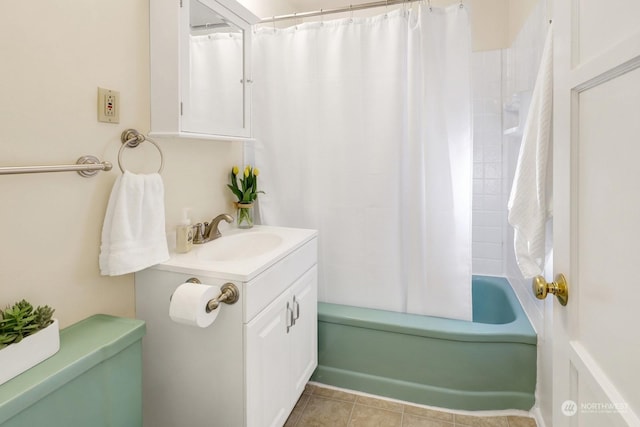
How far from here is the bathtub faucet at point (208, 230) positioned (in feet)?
5.40

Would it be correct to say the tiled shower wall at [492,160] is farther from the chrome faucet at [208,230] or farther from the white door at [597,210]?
the chrome faucet at [208,230]

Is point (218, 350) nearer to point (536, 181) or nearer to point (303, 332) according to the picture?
point (303, 332)

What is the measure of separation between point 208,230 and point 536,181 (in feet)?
4.57

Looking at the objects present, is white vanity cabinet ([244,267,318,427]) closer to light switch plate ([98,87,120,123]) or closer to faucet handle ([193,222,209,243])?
faucet handle ([193,222,209,243])

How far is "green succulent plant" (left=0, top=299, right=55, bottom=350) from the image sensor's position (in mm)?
865

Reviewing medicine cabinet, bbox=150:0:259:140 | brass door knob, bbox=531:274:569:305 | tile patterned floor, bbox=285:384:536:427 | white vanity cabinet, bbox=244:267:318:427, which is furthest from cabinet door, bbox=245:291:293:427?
brass door knob, bbox=531:274:569:305

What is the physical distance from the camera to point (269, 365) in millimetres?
1406

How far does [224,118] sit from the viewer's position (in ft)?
5.54

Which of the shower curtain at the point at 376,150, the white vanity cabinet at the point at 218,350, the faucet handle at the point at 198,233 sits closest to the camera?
the white vanity cabinet at the point at 218,350

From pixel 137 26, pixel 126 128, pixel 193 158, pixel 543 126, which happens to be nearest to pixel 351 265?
pixel 193 158

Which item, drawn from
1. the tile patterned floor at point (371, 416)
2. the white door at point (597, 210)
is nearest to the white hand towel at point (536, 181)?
the white door at point (597, 210)

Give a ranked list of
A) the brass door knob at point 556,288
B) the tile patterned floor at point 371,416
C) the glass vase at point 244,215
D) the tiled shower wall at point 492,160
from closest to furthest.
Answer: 1. the brass door knob at point 556,288
2. the tile patterned floor at point 371,416
3. the glass vase at point 244,215
4. the tiled shower wall at point 492,160

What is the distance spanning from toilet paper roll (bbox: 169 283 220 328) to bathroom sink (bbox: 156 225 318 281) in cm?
10

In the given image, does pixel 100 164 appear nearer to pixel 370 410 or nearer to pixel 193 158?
pixel 193 158
